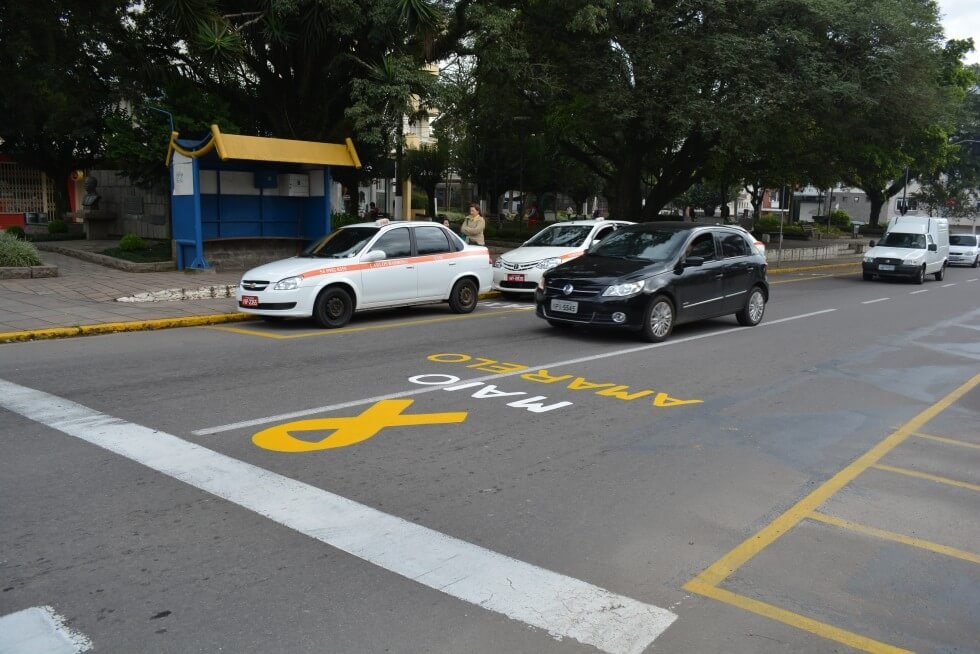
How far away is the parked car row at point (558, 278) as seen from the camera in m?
10.8

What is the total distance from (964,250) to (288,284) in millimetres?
33081

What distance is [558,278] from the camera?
A: 36.6ft

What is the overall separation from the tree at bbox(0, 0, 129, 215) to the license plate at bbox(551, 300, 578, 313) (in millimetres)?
13207

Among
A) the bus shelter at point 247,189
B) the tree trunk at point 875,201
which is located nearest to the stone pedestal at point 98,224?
the bus shelter at point 247,189

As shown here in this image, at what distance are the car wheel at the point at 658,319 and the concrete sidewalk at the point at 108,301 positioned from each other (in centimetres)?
634

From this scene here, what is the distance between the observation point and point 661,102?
2177cm

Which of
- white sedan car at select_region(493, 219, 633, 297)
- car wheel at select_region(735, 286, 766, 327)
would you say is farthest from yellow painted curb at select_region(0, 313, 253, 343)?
car wheel at select_region(735, 286, 766, 327)

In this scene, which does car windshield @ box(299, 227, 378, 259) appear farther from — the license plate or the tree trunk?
the tree trunk

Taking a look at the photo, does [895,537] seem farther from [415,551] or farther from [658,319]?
[658,319]

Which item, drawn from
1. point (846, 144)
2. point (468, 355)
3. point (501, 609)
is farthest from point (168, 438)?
point (846, 144)

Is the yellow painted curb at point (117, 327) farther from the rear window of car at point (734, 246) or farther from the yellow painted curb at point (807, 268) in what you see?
the yellow painted curb at point (807, 268)

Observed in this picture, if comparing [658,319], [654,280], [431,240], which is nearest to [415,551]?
[654,280]

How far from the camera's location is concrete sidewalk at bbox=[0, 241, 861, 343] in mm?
11094

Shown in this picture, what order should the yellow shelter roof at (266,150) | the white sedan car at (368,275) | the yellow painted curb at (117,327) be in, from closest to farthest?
the yellow painted curb at (117,327), the white sedan car at (368,275), the yellow shelter roof at (266,150)
